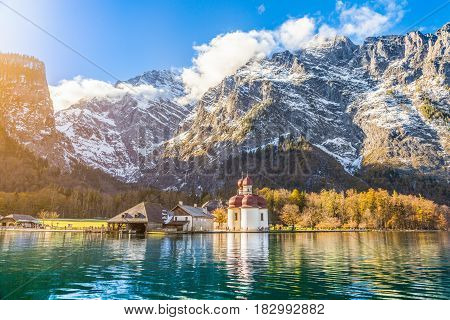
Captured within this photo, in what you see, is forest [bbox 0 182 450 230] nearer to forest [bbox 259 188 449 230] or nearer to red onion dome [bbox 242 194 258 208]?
forest [bbox 259 188 449 230]

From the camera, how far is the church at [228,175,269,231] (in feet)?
407

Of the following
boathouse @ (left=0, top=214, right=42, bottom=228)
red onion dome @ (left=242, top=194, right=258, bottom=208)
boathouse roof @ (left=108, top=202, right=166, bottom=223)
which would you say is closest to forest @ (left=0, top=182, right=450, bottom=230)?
red onion dome @ (left=242, top=194, right=258, bottom=208)

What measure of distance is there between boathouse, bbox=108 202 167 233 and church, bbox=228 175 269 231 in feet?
93.1

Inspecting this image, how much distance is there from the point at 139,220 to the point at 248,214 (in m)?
36.8

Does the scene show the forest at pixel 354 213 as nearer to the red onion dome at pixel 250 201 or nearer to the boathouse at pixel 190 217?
the red onion dome at pixel 250 201

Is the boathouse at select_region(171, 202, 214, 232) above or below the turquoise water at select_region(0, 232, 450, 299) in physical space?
above

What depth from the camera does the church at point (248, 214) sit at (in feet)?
407

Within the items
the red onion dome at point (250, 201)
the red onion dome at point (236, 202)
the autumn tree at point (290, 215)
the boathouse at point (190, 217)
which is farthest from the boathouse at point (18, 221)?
the autumn tree at point (290, 215)

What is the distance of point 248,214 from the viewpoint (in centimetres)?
12494

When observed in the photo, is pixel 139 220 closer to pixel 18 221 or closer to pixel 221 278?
pixel 18 221
